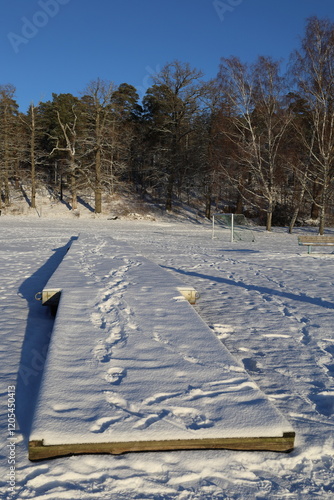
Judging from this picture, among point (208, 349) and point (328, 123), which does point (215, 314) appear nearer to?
point (208, 349)

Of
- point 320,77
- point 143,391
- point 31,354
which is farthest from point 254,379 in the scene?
point 320,77

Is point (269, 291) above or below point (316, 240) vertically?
below

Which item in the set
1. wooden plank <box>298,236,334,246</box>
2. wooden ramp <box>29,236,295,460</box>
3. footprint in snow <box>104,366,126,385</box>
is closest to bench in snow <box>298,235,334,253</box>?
wooden plank <box>298,236,334,246</box>

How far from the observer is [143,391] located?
127 inches

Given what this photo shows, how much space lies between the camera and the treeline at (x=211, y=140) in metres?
22.3

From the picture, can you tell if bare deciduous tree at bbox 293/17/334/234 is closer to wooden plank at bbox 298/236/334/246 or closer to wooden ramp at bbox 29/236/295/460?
wooden plank at bbox 298/236/334/246

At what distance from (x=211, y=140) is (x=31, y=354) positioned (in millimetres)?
30376

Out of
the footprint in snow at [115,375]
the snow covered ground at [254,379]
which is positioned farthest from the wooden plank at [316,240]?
the footprint in snow at [115,375]

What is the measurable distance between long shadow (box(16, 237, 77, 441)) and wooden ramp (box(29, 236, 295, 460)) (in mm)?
271

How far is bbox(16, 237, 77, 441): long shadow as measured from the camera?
3.30 meters

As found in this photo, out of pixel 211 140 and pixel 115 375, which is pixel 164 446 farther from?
pixel 211 140

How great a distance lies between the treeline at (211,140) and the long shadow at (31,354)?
18.4 metres

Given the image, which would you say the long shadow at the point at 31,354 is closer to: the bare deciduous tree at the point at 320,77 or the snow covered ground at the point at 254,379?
the snow covered ground at the point at 254,379

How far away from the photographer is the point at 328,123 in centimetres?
2209
